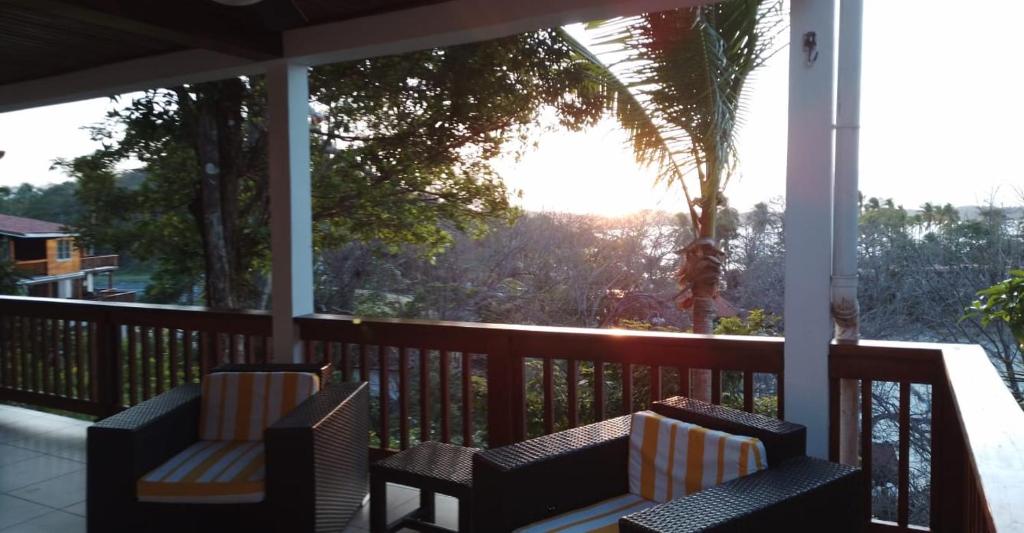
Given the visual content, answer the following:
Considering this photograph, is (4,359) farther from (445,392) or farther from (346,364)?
(445,392)

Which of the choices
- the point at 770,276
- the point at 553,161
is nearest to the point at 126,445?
the point at 553,161

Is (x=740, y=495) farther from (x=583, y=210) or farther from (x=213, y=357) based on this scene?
(x=583, y=210)

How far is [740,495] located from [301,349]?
2.74 metres

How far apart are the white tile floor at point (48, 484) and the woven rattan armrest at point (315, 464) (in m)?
0.26

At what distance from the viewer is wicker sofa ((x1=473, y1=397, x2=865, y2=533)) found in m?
1.86

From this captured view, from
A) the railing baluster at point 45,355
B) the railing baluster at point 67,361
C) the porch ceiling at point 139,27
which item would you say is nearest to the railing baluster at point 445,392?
the porch ceiling at point 139,27

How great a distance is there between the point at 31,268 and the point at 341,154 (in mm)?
5280

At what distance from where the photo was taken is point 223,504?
2.69 metres

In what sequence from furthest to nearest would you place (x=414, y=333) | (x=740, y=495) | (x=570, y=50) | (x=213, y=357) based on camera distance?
(x=570, y=50), (x=213, y=357), (x=414, y=333), (x=740, y=495)

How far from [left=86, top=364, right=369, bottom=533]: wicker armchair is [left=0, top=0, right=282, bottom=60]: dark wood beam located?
66.1 inches

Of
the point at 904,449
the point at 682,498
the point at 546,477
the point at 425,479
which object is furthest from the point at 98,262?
the point at 904,449

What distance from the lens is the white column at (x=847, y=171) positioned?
273 centimetres

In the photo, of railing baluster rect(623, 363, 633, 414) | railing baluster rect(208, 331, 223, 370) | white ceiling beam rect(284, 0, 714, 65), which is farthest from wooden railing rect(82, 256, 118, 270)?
railing baluster rect(623, 363, 633, 414)

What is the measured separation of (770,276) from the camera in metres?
8.80
